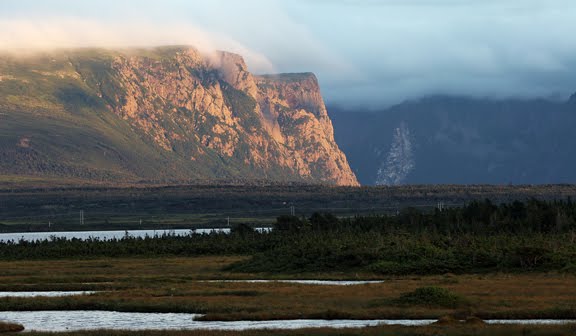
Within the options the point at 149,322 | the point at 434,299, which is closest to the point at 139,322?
the point at 149,322

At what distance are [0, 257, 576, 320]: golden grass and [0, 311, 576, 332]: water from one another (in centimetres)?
164

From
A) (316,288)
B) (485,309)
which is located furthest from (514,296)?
(316,288)

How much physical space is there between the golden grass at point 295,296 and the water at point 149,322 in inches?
64.4

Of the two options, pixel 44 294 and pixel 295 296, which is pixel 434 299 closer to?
pixel 295 296

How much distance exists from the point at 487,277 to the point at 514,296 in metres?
16.9

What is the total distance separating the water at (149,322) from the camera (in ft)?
196

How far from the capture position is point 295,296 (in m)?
73.8

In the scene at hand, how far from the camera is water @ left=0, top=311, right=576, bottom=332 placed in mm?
59656

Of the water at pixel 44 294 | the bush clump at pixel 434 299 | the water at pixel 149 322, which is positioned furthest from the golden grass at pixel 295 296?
the water at pixel 44 294

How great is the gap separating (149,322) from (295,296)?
12888 mm

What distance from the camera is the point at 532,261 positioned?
90.4 m

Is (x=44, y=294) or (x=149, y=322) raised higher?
(x=44, y=294)

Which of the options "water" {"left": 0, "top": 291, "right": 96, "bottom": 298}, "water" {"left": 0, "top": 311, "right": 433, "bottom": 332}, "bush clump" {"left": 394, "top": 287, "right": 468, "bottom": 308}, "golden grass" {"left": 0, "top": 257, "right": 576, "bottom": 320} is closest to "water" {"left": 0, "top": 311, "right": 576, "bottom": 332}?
"water" {"left": 0, "top": 311, "right": 433, "bottom": 332}

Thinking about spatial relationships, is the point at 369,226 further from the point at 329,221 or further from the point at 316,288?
the point at 316,288
